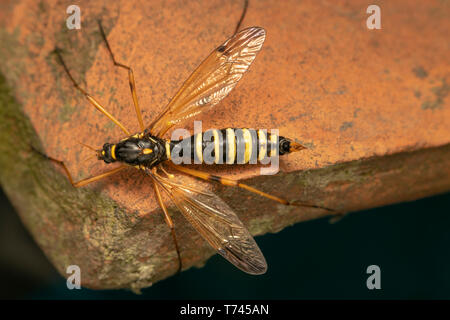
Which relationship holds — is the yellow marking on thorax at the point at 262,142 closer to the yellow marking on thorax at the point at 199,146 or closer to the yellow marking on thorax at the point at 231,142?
the yellow marking on thorax at the point at 231,142

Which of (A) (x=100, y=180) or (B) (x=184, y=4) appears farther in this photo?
(B) (x=184, y=4)

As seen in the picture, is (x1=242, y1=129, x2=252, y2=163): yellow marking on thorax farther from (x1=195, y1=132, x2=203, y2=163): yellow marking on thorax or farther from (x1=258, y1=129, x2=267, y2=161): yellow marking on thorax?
(x1=195, y1=132, x2=203, y2=163): yellow marking on thorax

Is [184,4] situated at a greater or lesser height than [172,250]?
greater

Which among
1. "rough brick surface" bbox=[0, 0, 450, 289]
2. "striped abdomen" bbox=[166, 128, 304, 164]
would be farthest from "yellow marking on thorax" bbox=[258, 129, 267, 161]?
"rough brick surface" bbox=[0, 0, 450, 289]

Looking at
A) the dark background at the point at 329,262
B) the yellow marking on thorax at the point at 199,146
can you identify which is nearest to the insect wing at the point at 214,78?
the yellow marking on thorax at the point at 199,146

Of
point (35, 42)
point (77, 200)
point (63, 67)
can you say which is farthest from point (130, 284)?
point (35, 42)
